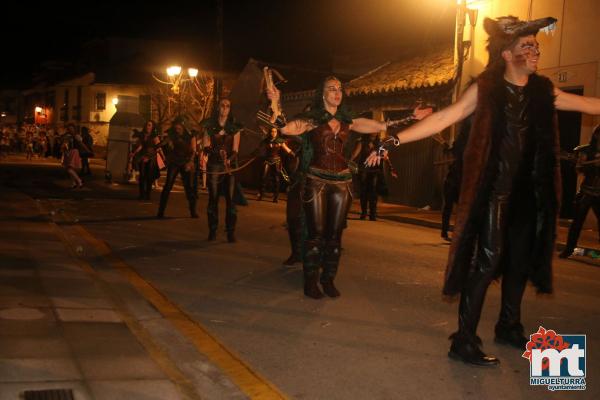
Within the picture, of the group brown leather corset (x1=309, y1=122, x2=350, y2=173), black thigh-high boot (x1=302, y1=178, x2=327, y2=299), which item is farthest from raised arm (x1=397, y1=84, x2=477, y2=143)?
black thigh-high boot (x1=302, y1=178, x2=327, y2=299)

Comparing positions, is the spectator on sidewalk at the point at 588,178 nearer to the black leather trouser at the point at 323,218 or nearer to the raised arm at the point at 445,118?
the black leather trouser at the point at 323,218

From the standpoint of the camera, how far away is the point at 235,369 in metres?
4.60

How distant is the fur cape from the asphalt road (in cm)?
46

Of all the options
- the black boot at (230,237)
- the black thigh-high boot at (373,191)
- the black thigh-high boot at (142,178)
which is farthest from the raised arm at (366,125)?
the black thigh-high boot at (142,178)

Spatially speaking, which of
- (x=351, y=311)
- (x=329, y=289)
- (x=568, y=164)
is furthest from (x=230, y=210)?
(x=568, y=164)

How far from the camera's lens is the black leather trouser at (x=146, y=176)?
16.4 metres

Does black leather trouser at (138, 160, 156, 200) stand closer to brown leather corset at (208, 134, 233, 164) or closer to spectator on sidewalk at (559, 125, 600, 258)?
brown leather corset at (208, 134, 233, 164)

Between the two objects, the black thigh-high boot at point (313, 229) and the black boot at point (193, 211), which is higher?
the black thigh-high boot at point (313, 229)

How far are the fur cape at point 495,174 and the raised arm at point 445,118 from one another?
88 mm

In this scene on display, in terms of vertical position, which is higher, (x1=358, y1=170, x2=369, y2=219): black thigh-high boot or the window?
the window

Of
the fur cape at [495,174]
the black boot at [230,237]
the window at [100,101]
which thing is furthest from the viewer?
the window at [100,101]

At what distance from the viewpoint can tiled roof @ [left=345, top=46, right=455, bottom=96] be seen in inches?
715

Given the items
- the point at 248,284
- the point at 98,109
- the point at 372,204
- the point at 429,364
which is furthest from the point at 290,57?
the point at 429,364

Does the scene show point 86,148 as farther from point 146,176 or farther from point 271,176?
point 271,176
